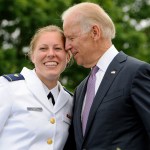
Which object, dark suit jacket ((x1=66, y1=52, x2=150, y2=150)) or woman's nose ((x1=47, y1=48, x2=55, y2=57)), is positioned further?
woman's nose ((x1=47, y1=48, x2=55, y2=57))

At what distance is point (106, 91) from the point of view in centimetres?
410

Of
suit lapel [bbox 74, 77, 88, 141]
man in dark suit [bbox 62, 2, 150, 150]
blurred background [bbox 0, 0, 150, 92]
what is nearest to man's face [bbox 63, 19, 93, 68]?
man in dark suit [bbox 62, 2, 150, 150]

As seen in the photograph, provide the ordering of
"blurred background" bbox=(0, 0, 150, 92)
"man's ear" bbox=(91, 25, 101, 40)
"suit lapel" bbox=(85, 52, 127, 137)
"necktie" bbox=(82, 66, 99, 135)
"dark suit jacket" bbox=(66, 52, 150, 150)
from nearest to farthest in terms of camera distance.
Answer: "dark suit jacket" bbox=(66, 52, 150, 150), "suit lapel" bbox=(85, 52, 127, 137), "necktie" bbox=(82, 66, 99, 135), "man's ear" bbox=(91, 25, 101, 40), "blurred background" bbox=(0, 0, 150, 92)

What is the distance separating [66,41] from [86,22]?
233 millimetres

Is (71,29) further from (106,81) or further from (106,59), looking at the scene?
(106,81)

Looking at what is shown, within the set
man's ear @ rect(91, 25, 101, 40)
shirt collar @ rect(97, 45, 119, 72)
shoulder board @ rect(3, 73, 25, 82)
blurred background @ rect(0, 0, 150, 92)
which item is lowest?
blurred background @ rect(0, 0, 150, 92)

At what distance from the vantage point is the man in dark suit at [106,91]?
398 centimetres

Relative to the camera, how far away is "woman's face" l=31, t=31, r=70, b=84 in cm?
445

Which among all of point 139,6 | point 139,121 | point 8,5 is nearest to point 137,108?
point 139,121

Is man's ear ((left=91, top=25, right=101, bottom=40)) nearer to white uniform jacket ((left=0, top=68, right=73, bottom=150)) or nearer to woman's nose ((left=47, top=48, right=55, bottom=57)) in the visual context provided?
woman's nose ((left=47, top=48, right=55, bottom=57))

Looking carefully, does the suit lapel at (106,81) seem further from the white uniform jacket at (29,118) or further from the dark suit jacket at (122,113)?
the white uniform jacket at (29,118)

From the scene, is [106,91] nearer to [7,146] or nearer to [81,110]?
[81,110]

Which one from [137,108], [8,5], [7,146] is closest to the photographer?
[137,108]

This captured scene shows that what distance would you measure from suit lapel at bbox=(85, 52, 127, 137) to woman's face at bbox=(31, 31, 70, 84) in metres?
0.49
